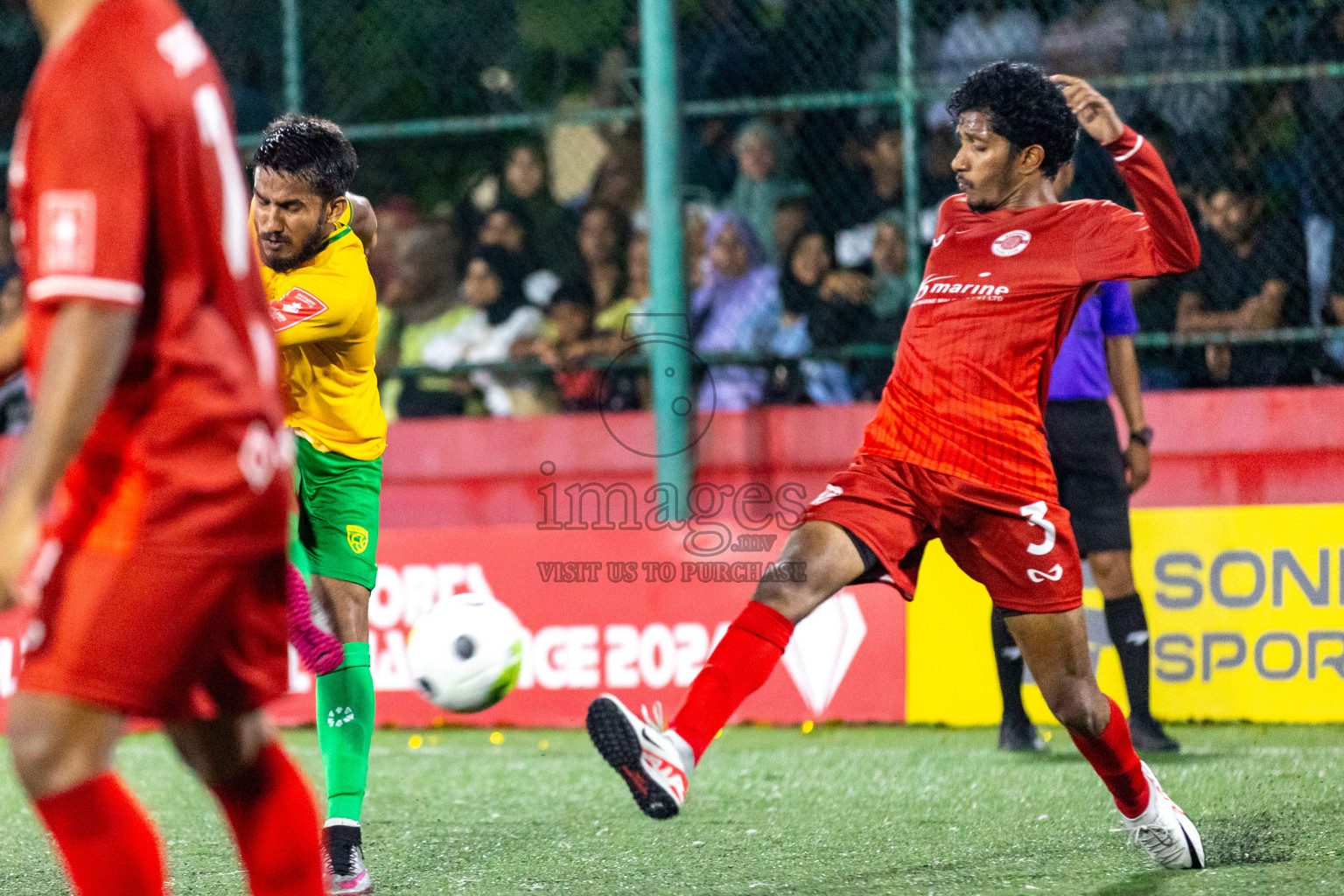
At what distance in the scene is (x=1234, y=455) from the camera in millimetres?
7656

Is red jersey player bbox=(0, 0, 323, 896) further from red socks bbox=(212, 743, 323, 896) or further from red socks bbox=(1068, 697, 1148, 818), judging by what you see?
red socks bbox=(1068, 697, 1148, 818)

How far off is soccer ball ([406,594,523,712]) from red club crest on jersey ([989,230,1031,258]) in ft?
5.19

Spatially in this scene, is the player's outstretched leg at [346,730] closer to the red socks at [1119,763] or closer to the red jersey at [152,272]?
the red socks at [1119,763]

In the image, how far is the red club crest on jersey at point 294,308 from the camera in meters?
4.12

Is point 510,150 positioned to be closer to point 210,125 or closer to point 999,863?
point 999,863

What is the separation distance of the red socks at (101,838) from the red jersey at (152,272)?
36cm

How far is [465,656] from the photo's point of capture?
14.0ft

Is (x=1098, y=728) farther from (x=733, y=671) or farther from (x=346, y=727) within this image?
(x=346, y=727)

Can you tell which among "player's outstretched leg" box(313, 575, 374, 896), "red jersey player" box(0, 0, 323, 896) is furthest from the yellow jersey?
"red jersey player" box(0, 0, 323, 896)

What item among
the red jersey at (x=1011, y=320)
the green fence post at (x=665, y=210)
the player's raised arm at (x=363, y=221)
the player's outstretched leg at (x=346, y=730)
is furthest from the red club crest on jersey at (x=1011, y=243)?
the green fence post at (x=665, y=210)

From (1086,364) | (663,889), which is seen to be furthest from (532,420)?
(663,889)

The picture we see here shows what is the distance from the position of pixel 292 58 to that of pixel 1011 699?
553 centimetres

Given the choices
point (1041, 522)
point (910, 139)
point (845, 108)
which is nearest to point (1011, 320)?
point (1041, 522)

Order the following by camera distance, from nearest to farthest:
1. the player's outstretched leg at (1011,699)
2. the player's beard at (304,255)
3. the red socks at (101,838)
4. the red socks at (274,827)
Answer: the red socks at (101,838) → the red socks at (274,827) → the player's beard at (304,255) → the player's outstretched leg at (1011,699)
